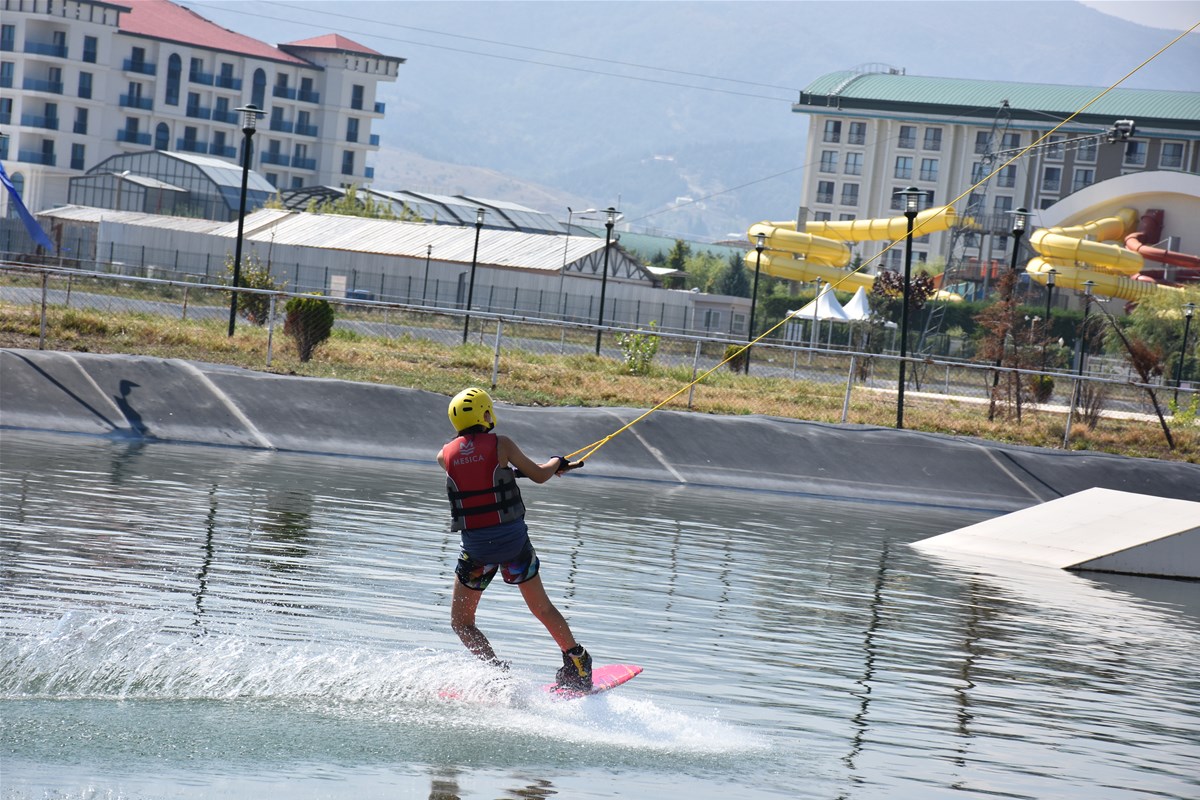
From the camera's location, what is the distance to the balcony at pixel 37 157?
356ft

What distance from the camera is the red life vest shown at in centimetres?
820

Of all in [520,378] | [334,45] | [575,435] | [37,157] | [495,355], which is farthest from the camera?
[334,45]

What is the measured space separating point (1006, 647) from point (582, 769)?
17.8 feet

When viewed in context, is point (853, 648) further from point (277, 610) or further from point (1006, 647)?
point (277, 610)

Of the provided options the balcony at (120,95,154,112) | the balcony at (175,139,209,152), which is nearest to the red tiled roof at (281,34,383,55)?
the balcony at (175,139,209,152)

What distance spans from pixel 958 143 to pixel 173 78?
65.4 m

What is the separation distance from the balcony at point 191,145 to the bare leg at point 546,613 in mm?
117854

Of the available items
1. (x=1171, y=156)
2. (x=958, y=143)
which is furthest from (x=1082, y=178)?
(x=958, y=143)

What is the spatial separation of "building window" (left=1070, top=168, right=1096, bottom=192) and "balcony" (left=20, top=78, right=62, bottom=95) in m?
79.9

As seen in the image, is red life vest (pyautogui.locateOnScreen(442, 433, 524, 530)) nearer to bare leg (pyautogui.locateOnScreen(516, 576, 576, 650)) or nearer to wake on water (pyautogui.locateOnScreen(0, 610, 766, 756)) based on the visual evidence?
bare leg (pyautogui.locateOnScreen(516, 576, 576, 650))

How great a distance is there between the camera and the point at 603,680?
8.25m

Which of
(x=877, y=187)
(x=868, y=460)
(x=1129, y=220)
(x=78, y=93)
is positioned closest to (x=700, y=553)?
(x=868, y=460)

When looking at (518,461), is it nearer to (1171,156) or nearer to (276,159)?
(1171,156)

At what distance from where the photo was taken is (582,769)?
699cm
